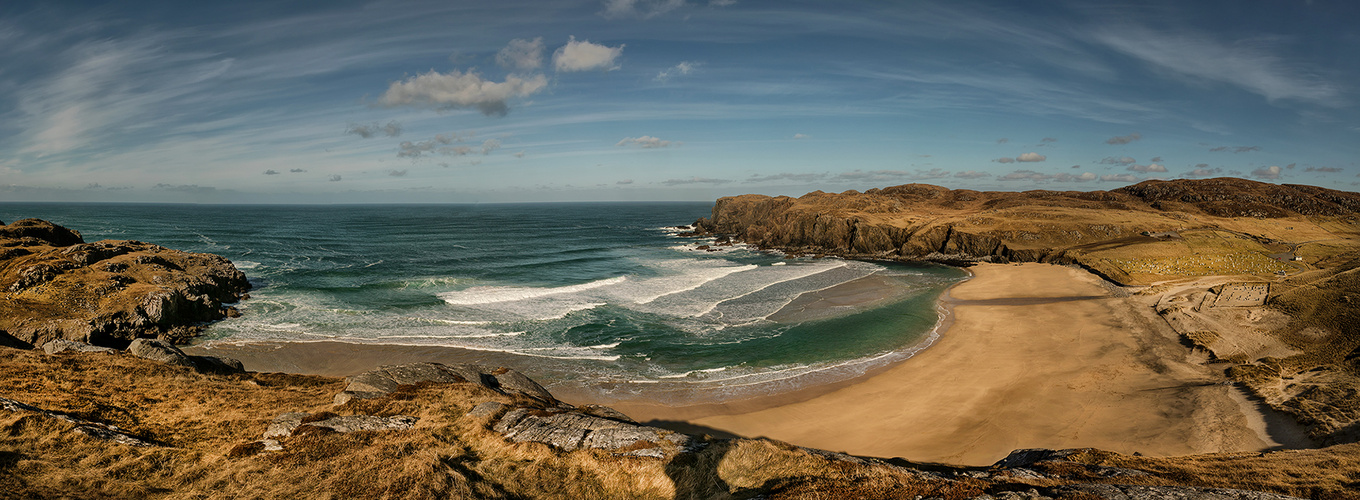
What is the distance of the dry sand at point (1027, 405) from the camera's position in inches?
683

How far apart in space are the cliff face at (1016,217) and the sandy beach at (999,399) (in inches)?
852

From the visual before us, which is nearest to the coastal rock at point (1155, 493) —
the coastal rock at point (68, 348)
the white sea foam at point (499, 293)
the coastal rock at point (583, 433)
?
the coastal rock at point (583, 433)

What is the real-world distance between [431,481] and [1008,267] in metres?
59.4

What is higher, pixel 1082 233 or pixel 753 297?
pixel 1082 233

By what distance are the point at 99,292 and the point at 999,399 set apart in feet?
152

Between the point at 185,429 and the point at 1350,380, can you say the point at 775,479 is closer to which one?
the point at 185,429

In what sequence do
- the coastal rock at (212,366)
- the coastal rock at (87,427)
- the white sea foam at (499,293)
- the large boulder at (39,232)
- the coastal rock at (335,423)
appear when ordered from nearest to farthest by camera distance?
the coastal rock at (87,427)
the coastal rock at (335,423)
the coastal rock at (212,366)
the large boulder at (39,232)
the white sea foam at (499,293)

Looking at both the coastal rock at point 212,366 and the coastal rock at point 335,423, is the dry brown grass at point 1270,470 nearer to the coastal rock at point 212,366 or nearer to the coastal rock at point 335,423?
the coastal rock at point 335,423

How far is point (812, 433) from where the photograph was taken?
18.9 metres

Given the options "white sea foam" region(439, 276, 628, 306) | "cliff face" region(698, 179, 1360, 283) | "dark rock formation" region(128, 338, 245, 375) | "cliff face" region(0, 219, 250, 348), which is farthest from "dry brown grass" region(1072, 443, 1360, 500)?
"cliff face" region(0, 219, 250, 348)

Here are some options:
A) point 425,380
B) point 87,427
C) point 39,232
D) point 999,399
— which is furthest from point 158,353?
point 39,232

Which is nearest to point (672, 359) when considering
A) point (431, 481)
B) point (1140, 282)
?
point (431, 481)

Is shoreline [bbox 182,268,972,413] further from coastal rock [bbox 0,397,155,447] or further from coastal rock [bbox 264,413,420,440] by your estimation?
coastal rock [bbox 0,397,155,447]

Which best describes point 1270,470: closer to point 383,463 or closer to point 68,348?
point 383,463
